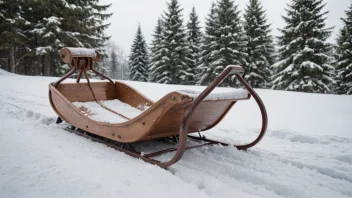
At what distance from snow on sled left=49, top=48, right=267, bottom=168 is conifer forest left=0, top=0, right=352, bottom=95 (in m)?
14.0

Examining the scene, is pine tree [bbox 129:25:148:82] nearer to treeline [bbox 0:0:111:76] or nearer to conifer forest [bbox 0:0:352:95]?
conifer forest [bbox 0:0:352:95]

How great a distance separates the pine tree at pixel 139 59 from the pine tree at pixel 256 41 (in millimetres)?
13322

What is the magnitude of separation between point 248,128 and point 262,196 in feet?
8.44

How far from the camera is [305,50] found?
19203mm

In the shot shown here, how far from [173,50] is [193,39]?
4.65 m

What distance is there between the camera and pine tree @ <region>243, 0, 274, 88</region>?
23.6 m

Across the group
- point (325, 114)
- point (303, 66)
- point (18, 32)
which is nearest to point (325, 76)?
point (303, 66)

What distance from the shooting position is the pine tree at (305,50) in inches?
757

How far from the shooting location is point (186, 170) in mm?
2631

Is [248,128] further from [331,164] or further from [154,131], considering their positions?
[154,131]

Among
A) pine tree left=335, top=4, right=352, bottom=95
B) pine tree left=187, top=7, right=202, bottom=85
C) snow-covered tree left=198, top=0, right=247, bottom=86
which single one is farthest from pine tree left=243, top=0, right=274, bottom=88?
pine tree left=335, top=4, right=352, bottom=95

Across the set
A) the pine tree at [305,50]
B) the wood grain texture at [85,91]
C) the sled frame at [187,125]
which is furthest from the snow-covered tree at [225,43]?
the sled frame at [187,125]

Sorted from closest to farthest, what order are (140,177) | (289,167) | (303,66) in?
(140,177) → (289,167) → (303,66)

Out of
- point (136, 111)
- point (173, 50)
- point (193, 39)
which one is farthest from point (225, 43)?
point (136, 111)
